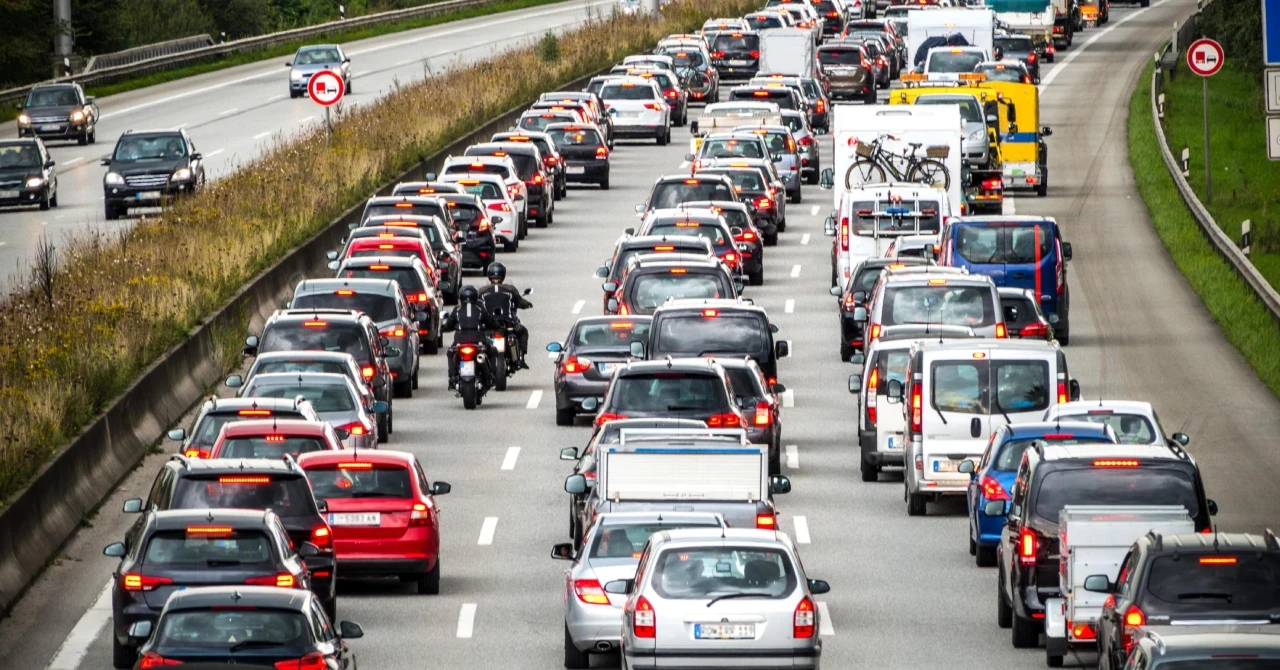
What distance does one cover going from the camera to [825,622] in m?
21.9

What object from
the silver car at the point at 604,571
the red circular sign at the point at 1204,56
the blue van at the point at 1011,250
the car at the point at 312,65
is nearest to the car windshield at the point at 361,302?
the blue van at the point at 1011,250

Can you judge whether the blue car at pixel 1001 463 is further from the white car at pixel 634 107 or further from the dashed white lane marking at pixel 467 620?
the white car at pixel 634 107

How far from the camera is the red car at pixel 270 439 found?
77.2 feet

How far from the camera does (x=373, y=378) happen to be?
31.3m

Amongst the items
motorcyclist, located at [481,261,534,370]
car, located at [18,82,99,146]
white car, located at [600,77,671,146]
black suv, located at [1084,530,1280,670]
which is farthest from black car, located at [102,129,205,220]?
black suv, located at [1084,530,1280,670]

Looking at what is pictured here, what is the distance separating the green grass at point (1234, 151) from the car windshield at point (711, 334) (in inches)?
572

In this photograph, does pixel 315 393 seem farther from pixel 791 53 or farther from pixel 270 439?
pixel 791 53

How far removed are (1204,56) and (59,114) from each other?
30908mm

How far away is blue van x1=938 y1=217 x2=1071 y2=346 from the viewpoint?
123ft

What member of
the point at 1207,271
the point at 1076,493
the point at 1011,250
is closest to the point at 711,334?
the point at 1011,250

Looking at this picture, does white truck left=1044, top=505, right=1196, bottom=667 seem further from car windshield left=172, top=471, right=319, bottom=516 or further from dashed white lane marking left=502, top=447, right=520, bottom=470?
dashed white lane marking left=502, top=447, right=520, bottom=470

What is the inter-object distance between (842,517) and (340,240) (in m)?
21.2

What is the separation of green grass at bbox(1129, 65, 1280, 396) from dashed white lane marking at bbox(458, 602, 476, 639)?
Result: 15286 millimetres

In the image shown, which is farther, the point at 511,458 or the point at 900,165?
the point at 900,165
